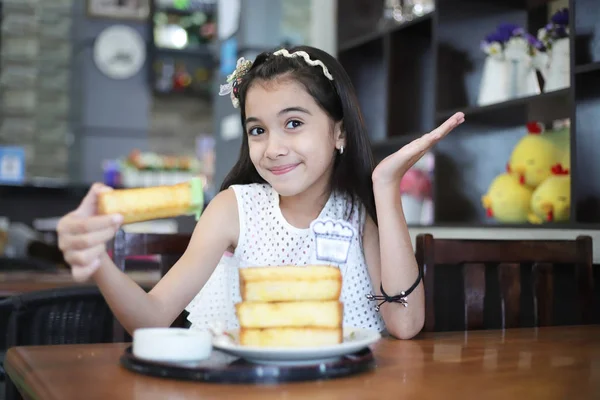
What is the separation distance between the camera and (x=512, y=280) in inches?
68.4

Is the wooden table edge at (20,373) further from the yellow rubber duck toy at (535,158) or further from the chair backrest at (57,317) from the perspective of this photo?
the yellow rubber duck toy at (535,158)

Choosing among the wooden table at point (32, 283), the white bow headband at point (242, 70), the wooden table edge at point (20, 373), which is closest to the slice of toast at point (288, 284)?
the wooden table edge at point (20, 373)

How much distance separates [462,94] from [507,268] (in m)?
1.37

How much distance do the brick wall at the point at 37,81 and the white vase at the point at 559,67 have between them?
794 cm

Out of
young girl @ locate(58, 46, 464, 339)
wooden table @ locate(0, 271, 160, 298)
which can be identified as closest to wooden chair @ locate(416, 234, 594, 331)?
young girl @ locate(58, 46, 464, 339)

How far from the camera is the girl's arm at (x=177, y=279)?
1155 millimetres

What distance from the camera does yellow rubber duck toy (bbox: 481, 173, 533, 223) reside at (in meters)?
2.54

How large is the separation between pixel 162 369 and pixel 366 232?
849 mm

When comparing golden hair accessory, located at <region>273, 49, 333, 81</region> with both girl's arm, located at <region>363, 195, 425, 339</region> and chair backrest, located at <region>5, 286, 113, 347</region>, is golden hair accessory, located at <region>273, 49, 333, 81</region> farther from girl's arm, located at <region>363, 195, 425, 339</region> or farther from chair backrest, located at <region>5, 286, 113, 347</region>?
chair backrest, located at <region>5, 286, 113, 347</region>

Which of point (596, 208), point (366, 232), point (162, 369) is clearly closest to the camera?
point (162, 369)

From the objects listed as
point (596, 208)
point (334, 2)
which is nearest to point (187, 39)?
point (334, 2)

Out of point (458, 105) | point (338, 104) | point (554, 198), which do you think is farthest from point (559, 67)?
point (338, 104)

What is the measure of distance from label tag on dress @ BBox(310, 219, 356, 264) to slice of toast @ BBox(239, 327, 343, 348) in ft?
1.94

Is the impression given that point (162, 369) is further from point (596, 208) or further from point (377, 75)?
point (377, 75)
